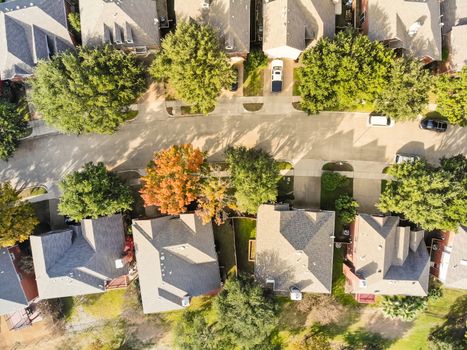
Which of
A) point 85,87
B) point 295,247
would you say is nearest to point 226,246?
point 295,247

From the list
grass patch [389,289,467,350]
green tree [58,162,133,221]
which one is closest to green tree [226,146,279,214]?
green tree [58,162,133,221]

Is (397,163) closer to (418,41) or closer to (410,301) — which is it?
(418,41)

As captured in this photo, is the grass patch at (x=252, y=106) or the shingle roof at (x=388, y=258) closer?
the shingle roof at (x=388, y=258)

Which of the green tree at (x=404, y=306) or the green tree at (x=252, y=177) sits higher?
the green tree at (x=252, y=177)

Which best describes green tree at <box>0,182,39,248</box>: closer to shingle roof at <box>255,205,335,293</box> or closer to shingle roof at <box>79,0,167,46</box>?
shingle roof at <box>79,0,167,46</box>

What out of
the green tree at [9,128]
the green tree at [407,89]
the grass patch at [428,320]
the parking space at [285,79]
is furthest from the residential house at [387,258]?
the green tree at [9,128]

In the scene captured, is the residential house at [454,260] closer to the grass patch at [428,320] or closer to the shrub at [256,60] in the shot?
the grass patch at [428,320]
